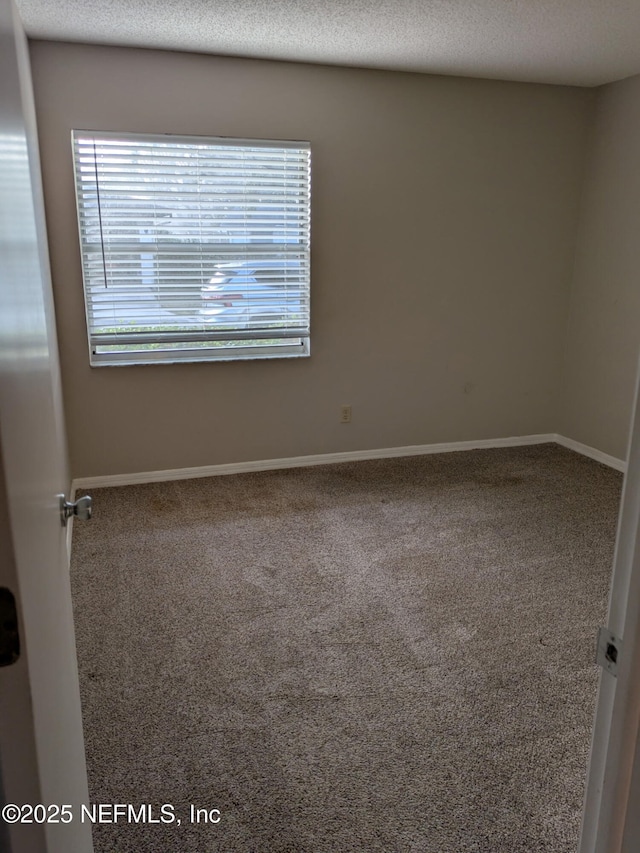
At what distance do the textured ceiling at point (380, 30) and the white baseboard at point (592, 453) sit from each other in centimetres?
248

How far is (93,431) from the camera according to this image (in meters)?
3.93

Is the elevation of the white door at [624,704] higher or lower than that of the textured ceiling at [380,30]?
lower

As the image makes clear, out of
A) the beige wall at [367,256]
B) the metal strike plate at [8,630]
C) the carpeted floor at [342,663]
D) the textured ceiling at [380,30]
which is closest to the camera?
the metal strike plate at [8,630]

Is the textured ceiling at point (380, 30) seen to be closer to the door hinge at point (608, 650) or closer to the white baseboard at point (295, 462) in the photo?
the white baseboard at point (295, 462)

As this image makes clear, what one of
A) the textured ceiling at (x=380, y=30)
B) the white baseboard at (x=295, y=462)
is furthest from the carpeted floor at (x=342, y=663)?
the textured ceiling at (x=380, y=30)

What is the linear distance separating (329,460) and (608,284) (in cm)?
229

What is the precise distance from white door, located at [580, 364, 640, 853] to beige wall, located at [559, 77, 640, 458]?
12.2 feet

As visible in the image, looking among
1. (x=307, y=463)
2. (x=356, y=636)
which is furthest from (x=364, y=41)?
(x=356, y=636)

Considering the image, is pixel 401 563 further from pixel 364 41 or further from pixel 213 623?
pixel 364 41

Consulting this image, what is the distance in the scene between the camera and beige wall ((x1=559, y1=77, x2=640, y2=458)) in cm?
420

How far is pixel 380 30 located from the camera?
3215 mm

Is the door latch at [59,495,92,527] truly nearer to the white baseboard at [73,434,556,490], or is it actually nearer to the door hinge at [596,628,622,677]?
the door hinge at [596,628,622,677]

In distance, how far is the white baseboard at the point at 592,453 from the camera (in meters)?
4.41

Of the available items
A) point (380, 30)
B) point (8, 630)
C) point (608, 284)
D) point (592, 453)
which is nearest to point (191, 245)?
point (380, 30)
